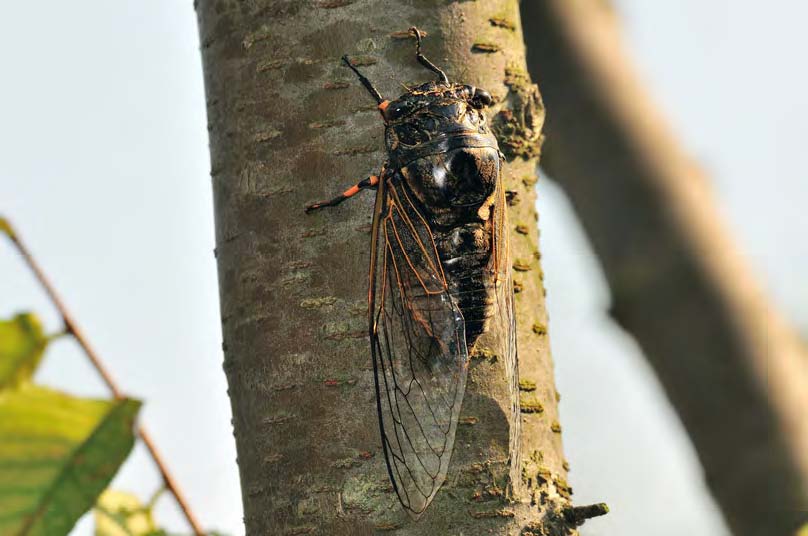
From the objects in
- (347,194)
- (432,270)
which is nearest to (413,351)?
(432,270)

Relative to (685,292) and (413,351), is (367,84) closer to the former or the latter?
(413,351)

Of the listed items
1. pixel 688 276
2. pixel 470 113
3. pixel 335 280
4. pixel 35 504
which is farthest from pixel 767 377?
pixel 35 504

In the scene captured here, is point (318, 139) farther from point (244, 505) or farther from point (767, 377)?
point (767, 377)

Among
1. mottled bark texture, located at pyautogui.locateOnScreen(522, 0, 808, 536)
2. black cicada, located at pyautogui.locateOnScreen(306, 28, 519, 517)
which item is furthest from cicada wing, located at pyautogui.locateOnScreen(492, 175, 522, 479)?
mottled bark texture, located at pyautogui.locateOnScreen(522, 0, 808, 536)

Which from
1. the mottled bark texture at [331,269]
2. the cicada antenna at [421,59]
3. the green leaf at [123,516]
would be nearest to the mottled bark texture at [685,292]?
the mottled bark texture at [331,269]

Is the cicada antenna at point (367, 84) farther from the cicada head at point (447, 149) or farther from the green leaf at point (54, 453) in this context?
the green leaf at point (54, 453)

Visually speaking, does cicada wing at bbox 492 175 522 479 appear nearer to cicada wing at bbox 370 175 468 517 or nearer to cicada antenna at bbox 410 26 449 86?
cicada wing at bbox 370 175 468 517
